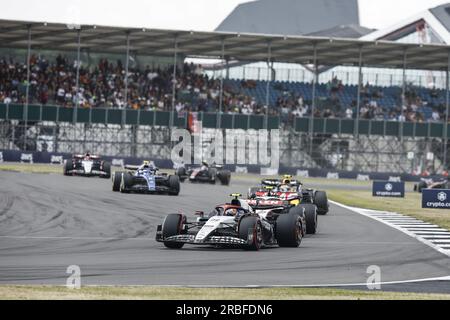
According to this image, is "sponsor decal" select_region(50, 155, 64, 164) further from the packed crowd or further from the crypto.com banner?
the crypto.com banner

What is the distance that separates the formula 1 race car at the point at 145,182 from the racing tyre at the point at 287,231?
16954 mm

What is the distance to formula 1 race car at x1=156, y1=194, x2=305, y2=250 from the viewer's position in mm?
20188

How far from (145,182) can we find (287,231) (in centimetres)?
1730

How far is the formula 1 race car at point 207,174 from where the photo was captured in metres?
49.8

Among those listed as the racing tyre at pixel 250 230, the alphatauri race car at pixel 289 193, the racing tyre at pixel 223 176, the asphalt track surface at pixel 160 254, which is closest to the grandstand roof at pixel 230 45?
the racing tyre at pixel 223 176

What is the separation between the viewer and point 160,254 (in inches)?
748

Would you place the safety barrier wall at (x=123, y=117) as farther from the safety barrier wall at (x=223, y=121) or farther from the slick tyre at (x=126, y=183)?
the slick tyre at (x=126, y=183)

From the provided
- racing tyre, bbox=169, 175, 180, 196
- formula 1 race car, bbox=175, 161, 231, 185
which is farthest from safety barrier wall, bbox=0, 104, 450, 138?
racing tyre, bbox=169, 175, 180, 196

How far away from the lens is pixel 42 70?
2746 inches

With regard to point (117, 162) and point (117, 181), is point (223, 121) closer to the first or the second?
point (117, 162)

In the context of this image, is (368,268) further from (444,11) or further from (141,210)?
(444,11)

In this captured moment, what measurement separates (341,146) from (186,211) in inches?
1601

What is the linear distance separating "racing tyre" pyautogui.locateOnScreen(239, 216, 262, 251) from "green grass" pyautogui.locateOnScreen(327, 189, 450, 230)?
9.97 m

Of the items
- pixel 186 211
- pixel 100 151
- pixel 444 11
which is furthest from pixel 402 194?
pixel 444 11
